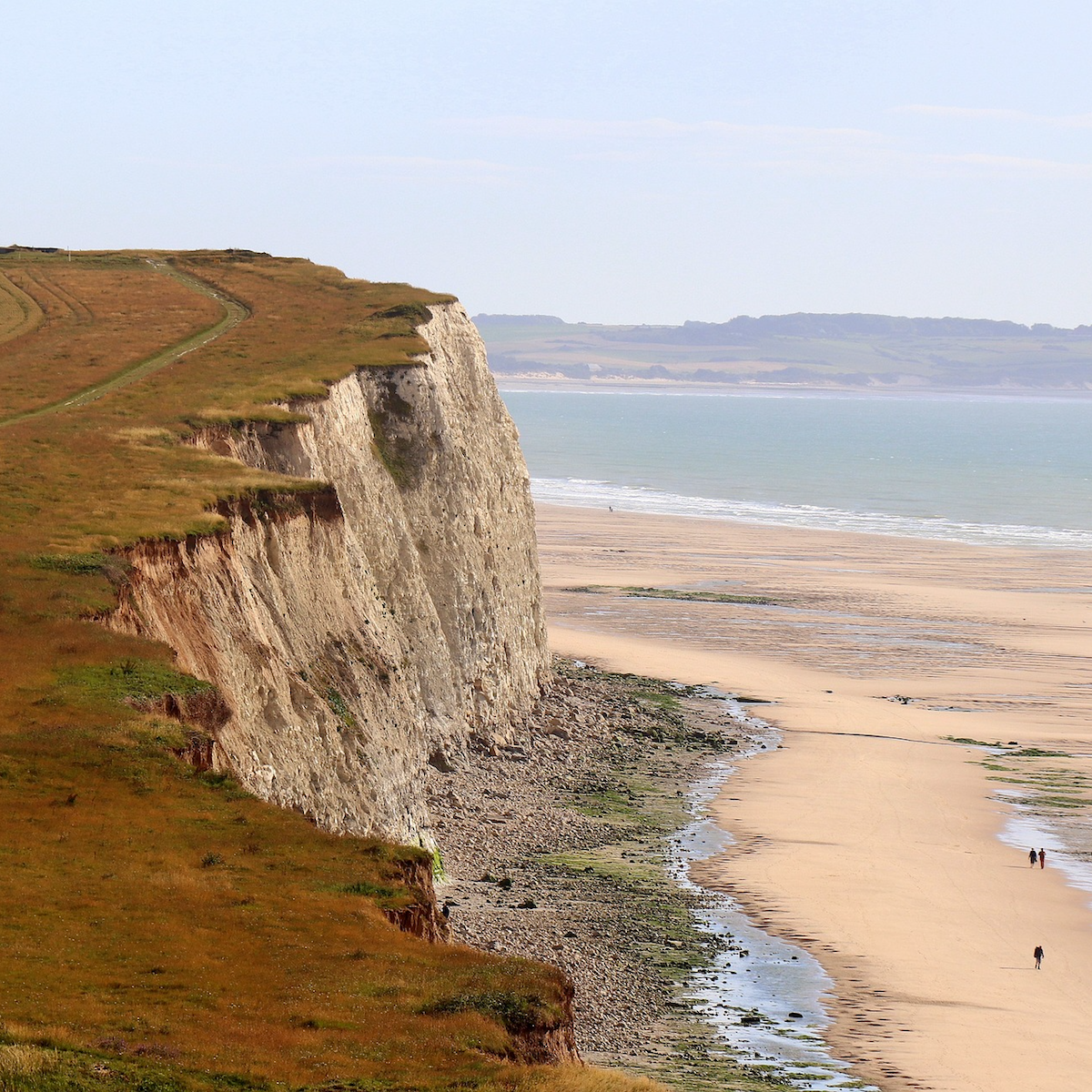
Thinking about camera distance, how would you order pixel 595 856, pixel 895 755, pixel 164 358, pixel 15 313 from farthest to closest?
Answer: pixel 15 313 → pixel 895 755 → pixel 164 358 → pixel 595 856

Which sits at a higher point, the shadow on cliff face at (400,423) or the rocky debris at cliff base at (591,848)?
the shadow on cliff face at (400,423)

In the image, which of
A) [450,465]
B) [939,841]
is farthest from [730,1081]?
[450,465]

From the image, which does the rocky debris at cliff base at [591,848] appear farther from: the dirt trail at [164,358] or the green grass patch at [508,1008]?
the dirt trail at [164,358]

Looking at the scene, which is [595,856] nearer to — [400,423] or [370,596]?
[370,596]

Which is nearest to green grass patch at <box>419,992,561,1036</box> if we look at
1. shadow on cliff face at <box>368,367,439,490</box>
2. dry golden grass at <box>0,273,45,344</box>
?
shadow on cliff face at <box>368,367,439,490</box>

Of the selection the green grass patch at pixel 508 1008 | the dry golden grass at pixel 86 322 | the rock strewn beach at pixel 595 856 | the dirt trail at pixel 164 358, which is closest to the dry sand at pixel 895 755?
the rock strewn beach at pixel 595 856

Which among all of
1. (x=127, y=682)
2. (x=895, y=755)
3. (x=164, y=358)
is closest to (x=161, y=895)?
(x=127, y=682)

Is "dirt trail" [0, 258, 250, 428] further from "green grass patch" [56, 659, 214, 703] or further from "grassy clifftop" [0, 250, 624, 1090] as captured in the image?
"green grass patch" [56, 659, 214, 703]
